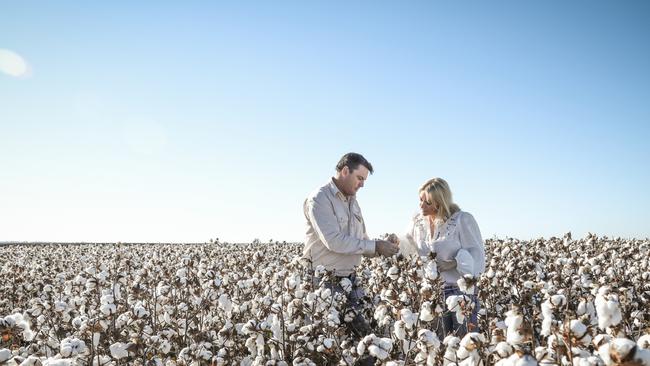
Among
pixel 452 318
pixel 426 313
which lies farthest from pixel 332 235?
pixel 426 313

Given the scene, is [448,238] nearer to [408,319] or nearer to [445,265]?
[445,265]

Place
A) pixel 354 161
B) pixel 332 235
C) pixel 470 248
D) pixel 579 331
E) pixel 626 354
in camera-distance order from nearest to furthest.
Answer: pixel 626 354
pixel 579 331
pixel 470 248
pixel 332 235
pixel 354 161

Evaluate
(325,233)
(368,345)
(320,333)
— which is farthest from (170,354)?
(368,345)

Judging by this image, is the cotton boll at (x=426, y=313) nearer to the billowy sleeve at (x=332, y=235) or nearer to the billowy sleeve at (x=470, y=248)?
the billowy sleeve at (x=470, y=248)

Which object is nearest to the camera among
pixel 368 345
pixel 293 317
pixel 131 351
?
pixel 368 345

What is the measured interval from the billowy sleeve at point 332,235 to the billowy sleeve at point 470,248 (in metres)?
1.04

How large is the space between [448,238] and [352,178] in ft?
4.56

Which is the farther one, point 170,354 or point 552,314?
point 170,354

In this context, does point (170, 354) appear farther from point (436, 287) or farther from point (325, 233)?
point (436, 287)

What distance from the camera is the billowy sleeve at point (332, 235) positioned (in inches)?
215

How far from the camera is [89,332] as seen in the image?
4.73 m

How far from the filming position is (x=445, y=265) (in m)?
5.18

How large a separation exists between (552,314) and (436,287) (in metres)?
1.81

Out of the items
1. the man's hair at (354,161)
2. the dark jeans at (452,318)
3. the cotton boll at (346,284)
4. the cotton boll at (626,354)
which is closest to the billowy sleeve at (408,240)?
the dark jeans at (452,318)
